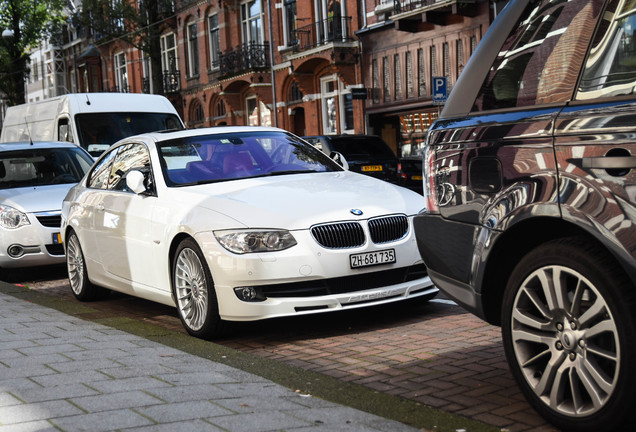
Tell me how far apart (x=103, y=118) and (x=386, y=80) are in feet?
43.6

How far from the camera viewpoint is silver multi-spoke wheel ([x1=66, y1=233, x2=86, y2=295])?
28.6 feet

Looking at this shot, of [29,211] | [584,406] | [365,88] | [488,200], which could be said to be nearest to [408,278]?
[488,200]

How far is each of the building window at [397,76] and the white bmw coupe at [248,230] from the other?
20.0 m

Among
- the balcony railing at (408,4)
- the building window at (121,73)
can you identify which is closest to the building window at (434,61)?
the balcony railing at (408,4)

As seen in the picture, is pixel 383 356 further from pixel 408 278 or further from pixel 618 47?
pixel 618 47

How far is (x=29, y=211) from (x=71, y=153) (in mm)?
1832

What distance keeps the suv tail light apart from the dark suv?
3 cm

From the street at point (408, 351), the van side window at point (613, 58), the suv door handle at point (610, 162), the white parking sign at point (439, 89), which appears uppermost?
the white parking sign at point (439, 89)

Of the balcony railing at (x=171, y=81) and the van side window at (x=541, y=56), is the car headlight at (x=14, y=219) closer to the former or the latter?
the van side window at (x=541, y=56)

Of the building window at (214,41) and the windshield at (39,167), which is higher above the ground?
the building window at (214,41)

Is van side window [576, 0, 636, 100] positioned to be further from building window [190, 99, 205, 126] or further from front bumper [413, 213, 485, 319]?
building window [190, 99, 205, 126]

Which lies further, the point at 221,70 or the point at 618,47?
the point at 221,70

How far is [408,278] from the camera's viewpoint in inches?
259

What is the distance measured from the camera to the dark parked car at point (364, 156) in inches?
751
